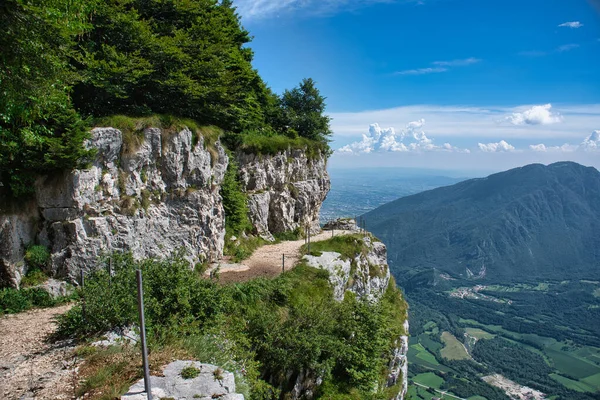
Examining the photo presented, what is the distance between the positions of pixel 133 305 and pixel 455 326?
13729 cm

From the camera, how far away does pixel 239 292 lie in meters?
14.4

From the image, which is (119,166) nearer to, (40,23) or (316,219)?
(40,23)

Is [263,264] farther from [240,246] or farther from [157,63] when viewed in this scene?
[157,63]

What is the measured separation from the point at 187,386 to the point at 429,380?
95.6m

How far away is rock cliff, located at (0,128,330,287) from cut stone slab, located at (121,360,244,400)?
8.20m

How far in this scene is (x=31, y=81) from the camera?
8.20 m

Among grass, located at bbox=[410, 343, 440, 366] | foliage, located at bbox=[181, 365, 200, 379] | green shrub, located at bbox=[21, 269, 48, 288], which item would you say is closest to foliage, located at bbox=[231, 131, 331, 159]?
green shrub, located at bbox=[21, 269, 48, 288]

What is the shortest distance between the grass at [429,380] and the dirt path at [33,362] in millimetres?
92068

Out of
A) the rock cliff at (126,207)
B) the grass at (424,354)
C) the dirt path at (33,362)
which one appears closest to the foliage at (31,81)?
the rock cliff at (126,207)

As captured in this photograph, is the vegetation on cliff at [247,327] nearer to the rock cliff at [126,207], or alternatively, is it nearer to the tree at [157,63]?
the rock cliff at [126,207]

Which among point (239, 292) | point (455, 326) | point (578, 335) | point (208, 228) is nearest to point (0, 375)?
point (239, 292)

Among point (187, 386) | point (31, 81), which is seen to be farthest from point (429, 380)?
point (31, 81)

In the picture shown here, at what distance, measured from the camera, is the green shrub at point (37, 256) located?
1262 centimetres

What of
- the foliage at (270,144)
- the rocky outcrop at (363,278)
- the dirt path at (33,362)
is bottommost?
the rocky outcrop at (363,278)
